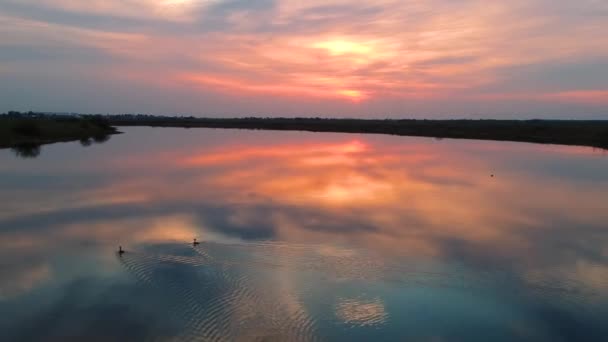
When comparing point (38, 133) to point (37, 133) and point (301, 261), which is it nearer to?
point (37, 133)

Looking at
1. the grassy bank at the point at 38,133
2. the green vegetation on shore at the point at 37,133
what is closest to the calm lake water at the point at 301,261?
the green vegetation on shore at the point at 37,133

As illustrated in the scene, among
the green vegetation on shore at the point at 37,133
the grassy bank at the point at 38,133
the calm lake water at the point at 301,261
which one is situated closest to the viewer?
the calm lake water at the point at 301,261

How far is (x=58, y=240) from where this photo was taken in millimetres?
10398

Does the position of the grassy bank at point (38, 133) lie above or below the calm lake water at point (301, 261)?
above

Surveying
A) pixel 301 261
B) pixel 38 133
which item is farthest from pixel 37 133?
pixel 301 261

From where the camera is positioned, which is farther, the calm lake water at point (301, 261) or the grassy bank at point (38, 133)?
the grassy bank at point (38, 133)

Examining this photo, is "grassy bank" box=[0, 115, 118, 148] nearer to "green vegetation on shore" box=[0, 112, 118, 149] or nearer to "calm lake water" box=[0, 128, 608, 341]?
"green vegetation on shore" box=[0, 112, 118, 149]

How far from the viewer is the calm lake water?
257 inches

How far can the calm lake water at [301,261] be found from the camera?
6.52 m

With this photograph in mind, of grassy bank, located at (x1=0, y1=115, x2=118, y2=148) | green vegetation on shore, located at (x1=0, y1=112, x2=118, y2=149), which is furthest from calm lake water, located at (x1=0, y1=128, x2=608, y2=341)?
grassy bank, located at (x1=0, y1=115, x2=118, y2=148)

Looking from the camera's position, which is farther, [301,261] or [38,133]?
[38,133]

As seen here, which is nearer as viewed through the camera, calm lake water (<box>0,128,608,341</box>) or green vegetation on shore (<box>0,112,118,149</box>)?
calm lake water (<box>0,128,608,341</box>)

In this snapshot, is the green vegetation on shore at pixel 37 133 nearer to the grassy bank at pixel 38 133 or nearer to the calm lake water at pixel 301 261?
the grassy bank at pixel 38 133

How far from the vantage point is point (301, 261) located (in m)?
9.05
